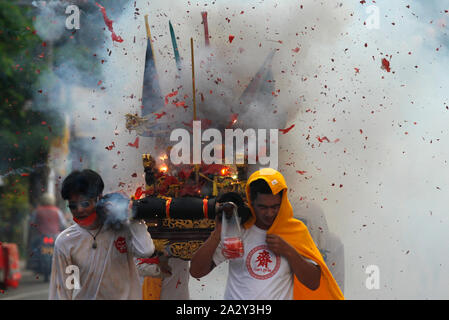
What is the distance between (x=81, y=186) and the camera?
4.11 m

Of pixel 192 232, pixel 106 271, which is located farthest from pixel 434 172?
pixel 106 271

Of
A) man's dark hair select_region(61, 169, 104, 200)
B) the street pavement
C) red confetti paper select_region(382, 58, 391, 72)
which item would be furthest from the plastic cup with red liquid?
red confetti paper select_region(382, 58, 391, 72)

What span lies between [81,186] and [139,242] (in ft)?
1.93

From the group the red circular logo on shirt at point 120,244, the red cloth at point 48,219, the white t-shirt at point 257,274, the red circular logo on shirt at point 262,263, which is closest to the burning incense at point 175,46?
the red circular logo on shirt at point 120,244

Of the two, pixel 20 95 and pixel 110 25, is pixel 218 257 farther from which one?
pixel 20 95

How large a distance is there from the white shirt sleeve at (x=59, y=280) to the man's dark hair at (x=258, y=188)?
4.65ft

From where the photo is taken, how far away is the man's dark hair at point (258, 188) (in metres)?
3.81

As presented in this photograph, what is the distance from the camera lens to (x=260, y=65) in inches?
277

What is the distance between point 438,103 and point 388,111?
69 centimetres

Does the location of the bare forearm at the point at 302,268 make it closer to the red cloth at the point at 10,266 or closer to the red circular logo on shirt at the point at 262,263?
the red circular logo on shirt at the point at 262,263

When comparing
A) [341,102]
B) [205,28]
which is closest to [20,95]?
[205,28]
